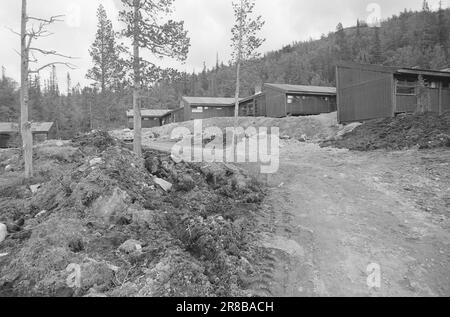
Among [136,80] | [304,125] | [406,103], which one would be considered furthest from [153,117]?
[406,103]

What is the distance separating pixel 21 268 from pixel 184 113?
1642 inches

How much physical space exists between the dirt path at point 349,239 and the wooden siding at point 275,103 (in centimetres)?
2053

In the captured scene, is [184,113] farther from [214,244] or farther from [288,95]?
[214,244]

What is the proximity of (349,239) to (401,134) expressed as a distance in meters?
11.7

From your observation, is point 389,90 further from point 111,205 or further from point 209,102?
point 209,102

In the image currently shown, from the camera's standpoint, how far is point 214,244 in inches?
265

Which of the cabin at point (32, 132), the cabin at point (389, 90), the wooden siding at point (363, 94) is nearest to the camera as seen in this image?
the cabin at point (389, 90)

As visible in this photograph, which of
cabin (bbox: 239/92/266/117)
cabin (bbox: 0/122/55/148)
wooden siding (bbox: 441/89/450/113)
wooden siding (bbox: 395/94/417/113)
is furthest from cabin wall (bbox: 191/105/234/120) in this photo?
wooden siding (bbox: 441/89/450/113)

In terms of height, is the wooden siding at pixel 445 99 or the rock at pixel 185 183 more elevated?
the wooden siding at pixel 445 99

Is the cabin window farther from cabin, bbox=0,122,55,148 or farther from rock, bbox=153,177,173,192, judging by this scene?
rock, bbox=153,177,173,192

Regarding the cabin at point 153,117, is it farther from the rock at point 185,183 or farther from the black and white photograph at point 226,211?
the rock at point 185,183

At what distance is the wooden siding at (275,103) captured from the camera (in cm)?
3189

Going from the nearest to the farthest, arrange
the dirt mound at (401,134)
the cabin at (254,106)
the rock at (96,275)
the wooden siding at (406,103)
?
the rock at (96,275), the dirt mound at (401,134), the wooden siding at (406,103), the cabin at (254,106)

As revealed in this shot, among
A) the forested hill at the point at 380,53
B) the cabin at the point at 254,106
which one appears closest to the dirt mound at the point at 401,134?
the cabin at the point at 254,106
